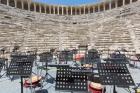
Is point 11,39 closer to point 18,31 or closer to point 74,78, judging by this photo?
point 18,31

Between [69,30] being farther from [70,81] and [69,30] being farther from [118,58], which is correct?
[70,81]

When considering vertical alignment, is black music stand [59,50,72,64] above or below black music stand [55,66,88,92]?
above

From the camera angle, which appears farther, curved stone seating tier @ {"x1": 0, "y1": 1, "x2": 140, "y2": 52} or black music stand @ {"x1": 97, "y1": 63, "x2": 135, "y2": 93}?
curved stone seating tier @ {"x1": 0, "y1": 1, "x2": 140, "y2": 52}

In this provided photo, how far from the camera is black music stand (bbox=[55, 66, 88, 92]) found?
6.77 metres

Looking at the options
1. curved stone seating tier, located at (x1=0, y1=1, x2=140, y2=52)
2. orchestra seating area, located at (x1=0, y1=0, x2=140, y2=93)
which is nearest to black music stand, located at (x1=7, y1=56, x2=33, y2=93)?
orchestra seating area, located at (x1=0, y1=0, x2=140, y2=93)

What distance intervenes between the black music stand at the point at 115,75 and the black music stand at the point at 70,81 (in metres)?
0.51

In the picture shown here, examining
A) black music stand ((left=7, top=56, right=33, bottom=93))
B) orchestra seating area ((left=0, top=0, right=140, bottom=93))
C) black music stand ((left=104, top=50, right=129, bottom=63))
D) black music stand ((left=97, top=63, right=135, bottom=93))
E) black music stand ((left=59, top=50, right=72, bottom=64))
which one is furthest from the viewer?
Answer: black music stand ((left=59, top=50, right=72, bottom=64))

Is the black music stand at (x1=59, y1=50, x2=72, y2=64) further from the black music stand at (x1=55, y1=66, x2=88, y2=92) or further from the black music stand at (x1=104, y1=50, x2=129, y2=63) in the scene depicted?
the black music stand at (x1=55, y1=66, x2=88, y2=92)

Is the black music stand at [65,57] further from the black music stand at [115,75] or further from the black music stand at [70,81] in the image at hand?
the black music stand at [70,81]

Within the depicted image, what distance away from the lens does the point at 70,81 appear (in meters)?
6.85

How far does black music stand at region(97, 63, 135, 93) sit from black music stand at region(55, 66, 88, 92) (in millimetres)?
509

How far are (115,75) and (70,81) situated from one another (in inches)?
47.8

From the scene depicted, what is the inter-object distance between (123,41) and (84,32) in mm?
5839

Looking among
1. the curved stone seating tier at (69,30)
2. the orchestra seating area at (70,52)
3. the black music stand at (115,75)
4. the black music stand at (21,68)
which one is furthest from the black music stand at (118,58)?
the curved stone seating tier at (69,30)
